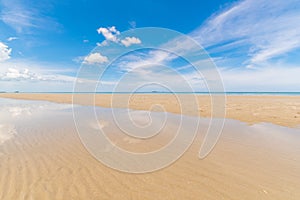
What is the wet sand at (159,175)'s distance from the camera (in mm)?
4016

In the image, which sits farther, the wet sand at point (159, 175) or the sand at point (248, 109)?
the sand at point (248, 109)

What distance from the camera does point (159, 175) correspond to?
4.89 metres

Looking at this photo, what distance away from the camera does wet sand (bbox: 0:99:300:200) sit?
13.2 feet

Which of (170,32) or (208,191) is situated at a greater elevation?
(170,32)

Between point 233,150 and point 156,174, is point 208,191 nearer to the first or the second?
point 156,174

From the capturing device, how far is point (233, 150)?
22.4ft

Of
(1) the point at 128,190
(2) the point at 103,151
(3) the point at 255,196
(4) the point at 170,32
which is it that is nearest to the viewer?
(3) the point at 255,196

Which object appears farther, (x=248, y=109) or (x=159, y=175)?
(x=248, y=109)

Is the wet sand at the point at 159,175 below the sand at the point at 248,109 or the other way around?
below

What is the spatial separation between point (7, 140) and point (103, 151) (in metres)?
4.95

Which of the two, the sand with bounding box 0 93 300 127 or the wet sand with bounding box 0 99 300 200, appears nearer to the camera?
the wet sand with bounding box 0 99 300 200

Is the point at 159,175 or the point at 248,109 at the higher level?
the point at 248,109

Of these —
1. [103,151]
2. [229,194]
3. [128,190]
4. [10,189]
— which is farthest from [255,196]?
[10,189]

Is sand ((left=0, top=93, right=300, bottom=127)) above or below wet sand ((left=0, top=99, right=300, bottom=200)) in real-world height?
above
